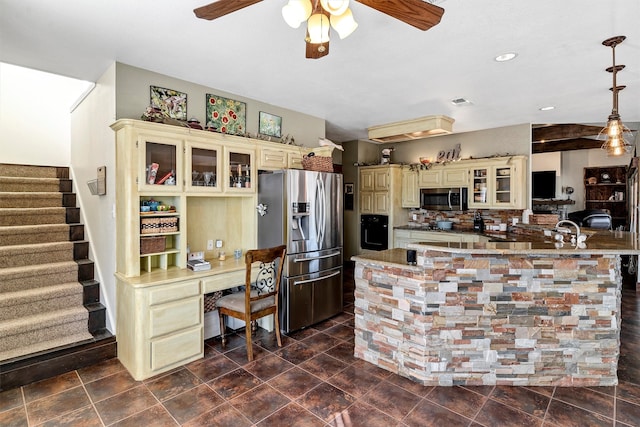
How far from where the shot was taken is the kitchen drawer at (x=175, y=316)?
9.00 ft

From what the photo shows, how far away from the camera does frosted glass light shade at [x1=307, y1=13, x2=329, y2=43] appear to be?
165cm

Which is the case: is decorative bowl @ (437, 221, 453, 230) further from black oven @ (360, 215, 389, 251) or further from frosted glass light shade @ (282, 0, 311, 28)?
frosted glass light shade @ (282, 0, 311, 28)

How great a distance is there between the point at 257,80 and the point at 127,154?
1423 millimetres

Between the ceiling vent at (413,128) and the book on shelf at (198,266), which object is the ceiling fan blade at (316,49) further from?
the ceiling vent at (413,128)

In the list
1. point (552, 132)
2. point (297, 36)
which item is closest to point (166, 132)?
point (297, 36)

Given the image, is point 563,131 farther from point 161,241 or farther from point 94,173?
point 94,173

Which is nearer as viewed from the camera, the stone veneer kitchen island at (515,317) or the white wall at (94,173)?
the stone veneer kitchen island at (515,317)

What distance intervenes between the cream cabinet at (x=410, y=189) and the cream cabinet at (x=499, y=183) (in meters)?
1.01

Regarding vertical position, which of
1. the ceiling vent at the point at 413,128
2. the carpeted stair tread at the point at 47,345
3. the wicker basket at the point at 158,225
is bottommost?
the carpeted stair tread at the point at 47,345

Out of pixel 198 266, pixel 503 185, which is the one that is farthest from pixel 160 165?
pixel 503 185

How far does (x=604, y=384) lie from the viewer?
2.61 metres

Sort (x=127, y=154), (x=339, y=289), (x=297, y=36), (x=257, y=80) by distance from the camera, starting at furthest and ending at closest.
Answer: (x=339, y=289), (x=257, y=80), (x=127, y=154), (x=297, y=36)

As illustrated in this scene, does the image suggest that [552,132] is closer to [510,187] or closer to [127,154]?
[510,187]

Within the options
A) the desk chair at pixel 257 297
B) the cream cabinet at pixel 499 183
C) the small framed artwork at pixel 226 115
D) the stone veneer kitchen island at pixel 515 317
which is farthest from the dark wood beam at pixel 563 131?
the desk chair at pixel 257 297
